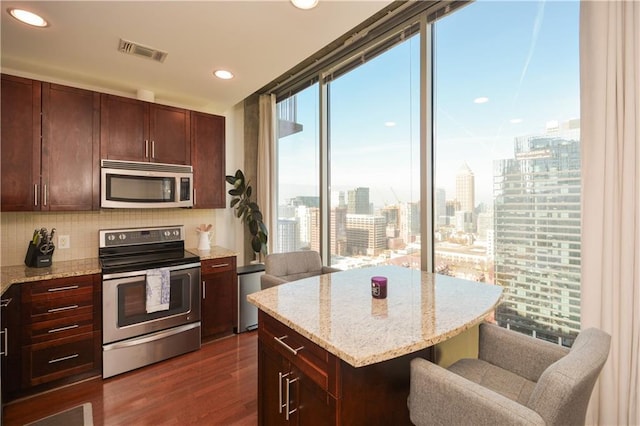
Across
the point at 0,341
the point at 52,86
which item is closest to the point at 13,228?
the point at 0,341

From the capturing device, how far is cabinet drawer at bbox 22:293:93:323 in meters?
2.22

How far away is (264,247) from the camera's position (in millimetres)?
3857

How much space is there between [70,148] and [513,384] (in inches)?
139

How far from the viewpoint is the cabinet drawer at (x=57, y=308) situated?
2217 millimetres

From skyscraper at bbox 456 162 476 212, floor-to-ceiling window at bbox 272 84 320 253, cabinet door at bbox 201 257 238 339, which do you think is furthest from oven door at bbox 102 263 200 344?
skyscraper at bbox 456 162 476 212

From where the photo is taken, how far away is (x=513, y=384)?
1366 millimetres

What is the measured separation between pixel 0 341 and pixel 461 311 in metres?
2.94

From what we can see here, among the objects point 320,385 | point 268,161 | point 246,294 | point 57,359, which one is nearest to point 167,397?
point 57,359

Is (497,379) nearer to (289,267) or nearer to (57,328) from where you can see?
(289,267)

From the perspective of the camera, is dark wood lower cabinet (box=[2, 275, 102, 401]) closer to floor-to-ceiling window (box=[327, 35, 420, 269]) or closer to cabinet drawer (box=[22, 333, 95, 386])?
Answer: cabinet drawer (box=[22, 333, 95, 386])

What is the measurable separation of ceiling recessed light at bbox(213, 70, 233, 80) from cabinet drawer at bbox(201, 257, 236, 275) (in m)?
1.83

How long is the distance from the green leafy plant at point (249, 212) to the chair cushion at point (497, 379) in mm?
2713

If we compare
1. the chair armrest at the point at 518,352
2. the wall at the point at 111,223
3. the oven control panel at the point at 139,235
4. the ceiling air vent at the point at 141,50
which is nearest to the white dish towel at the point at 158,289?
the oven control panel at the point at 139,235

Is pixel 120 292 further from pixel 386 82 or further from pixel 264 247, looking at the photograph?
pixel 386 82
